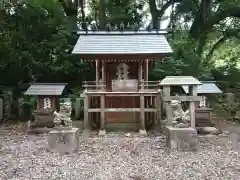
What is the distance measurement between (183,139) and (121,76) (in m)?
4.21

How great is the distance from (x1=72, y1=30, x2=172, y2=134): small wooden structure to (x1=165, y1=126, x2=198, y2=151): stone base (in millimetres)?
2944

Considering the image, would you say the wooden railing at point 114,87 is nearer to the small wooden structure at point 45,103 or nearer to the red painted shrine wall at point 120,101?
the red painted shrine wall at point 120,101

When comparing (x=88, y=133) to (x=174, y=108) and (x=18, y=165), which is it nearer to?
(x=174, y=108)

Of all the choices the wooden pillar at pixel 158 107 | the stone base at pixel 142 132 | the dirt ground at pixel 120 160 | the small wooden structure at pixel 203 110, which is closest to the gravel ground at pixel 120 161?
the dirt ground at pixel 120 160

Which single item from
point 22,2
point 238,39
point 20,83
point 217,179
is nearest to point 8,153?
point 217,179

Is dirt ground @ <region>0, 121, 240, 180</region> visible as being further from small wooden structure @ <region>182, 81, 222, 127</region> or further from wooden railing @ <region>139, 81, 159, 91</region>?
wooden railing @ <region>139, 81, 159, 91</region>

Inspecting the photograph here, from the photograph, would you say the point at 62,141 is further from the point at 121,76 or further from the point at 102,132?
the point at 121,76

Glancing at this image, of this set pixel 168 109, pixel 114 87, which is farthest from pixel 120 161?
pixel 114 87

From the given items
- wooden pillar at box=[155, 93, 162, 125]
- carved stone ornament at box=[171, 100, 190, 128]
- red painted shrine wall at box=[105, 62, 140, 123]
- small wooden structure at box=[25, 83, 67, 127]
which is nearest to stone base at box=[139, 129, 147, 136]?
wooden pillar at box=[155, 93, 162, 125]

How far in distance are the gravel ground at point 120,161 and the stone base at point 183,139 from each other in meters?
0.24

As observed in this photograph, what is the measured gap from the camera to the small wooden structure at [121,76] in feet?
34.4

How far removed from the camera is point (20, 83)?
1458 cm

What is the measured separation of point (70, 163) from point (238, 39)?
51.0 ft

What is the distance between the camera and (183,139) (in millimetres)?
7688
